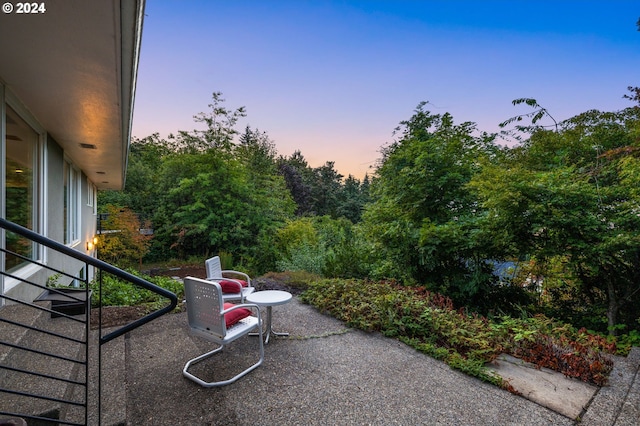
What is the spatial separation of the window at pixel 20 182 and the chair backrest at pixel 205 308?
1.81m

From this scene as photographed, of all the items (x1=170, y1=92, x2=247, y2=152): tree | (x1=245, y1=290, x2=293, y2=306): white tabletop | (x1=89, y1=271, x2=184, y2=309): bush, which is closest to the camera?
(x1=245, y1=290, x2=293, y2=306): white tabletop

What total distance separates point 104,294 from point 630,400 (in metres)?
6.62

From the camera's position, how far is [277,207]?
40.4ft

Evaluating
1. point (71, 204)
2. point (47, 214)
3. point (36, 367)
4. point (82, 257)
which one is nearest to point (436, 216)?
point (82, 257)

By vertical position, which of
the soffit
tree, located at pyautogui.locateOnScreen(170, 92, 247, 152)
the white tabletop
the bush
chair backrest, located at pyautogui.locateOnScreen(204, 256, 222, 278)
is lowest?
the bush

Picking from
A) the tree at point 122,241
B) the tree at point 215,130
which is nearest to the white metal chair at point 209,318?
the tree at point 122,241

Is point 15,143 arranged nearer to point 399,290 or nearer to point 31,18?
point 31,18

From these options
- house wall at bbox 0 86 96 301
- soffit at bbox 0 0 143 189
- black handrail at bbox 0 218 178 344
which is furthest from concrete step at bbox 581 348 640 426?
house wall at bbox 0 86 96 301

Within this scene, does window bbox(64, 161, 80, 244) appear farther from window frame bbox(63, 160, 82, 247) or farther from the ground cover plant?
the ground cover plant

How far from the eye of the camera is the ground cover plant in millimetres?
2891

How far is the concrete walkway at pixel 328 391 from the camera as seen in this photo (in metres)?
2.19

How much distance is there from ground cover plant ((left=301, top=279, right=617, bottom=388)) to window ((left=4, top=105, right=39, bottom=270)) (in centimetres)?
388

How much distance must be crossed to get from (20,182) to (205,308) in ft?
9.20

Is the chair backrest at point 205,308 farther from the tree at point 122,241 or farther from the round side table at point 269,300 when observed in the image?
the tree at point 122,241
